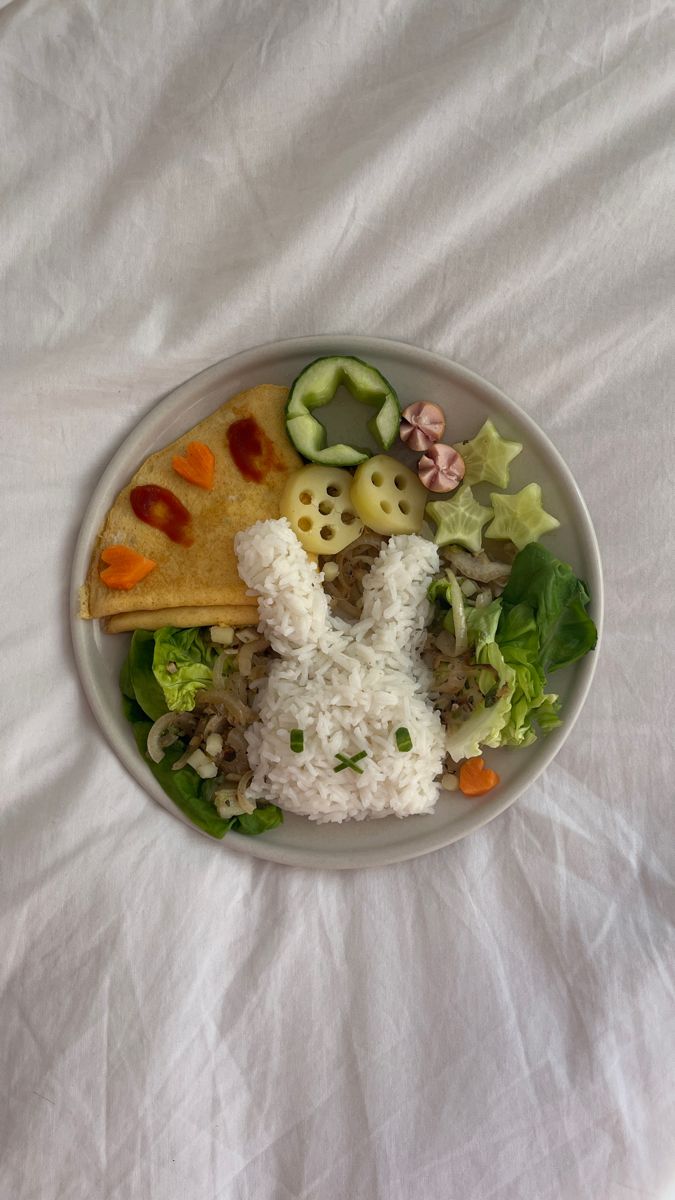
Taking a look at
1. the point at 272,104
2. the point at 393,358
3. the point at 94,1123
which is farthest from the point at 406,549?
the point at 94,1123

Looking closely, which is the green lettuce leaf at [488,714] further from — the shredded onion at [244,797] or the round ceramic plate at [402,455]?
the shredded onion at [244,797]

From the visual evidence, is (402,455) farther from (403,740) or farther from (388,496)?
(403,740)

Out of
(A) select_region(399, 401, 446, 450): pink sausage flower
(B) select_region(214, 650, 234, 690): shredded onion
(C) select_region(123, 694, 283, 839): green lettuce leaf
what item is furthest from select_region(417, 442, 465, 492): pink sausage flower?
(C) select_region(123, 694, 283, 839): green lettuce leaf

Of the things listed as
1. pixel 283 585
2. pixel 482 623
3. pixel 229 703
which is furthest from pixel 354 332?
pixel 229 703

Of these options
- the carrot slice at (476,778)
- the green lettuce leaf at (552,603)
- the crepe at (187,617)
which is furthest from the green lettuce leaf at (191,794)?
the green lettuce leaf at (552,603)

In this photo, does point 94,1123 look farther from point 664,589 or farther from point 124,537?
point 664,589
